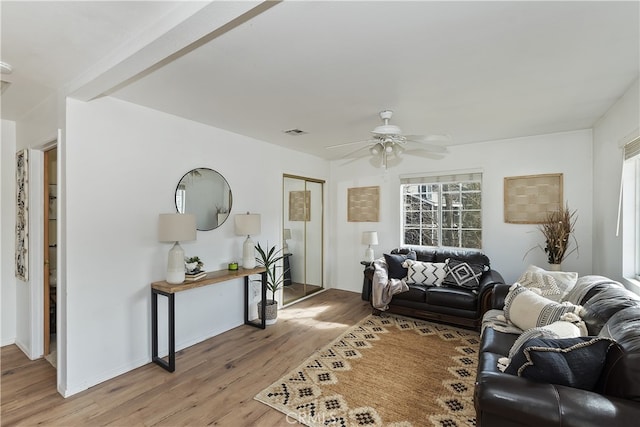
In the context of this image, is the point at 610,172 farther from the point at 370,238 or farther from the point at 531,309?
the point at 370,238

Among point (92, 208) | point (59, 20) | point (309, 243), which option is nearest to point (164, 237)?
point (92, 208)

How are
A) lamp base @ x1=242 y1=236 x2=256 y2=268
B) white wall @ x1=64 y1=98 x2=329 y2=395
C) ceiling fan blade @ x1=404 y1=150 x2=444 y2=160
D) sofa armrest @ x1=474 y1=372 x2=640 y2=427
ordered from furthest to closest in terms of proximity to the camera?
ceiling fan blade @ x1=404 y1=150 x2=444 y2=160 → lamp base @ x1=242 y1=236 x2=256 y2=268 → white wall @ x1=64 y1=98 x2=329 y2=395 → sofa armrest @ x1=474 y1=372 x2=640 y2=427

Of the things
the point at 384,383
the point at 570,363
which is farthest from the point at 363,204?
the point at 570,363

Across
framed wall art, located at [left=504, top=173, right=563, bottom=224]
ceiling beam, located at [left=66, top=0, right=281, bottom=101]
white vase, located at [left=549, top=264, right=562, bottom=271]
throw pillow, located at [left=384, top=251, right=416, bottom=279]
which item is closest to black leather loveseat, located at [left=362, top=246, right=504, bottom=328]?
throw pillow, located at [left=384, top=251, right=416, bottom=279]

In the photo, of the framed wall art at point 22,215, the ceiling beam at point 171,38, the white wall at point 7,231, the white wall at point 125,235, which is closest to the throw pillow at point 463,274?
the white wall at point 125,235

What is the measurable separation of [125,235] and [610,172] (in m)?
4.83

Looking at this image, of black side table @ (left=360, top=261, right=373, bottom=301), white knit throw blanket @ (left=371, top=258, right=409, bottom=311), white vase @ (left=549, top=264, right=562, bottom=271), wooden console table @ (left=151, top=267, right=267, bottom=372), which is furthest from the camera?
black side table @ (left=360, top=261, right=373, bottom=301)

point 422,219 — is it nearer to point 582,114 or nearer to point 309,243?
point 309,243

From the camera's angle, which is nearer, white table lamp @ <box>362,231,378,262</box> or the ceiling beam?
the ceiling beam

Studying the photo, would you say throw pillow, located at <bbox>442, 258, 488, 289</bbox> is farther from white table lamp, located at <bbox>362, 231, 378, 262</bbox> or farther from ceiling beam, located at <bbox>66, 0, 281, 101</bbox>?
ceiling beam, located at <bbox>66, 0, 281, 101</bbox>

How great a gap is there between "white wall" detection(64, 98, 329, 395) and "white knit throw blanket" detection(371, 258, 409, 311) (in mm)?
1929

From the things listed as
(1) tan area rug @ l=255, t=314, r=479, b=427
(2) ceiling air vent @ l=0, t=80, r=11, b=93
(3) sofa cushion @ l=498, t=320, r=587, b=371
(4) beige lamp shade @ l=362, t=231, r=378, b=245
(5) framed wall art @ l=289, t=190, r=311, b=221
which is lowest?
(1) tan area rug @ l=255, t=314, r=479, b=427

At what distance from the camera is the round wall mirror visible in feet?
11.0

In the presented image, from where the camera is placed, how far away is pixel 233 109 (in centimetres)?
306
